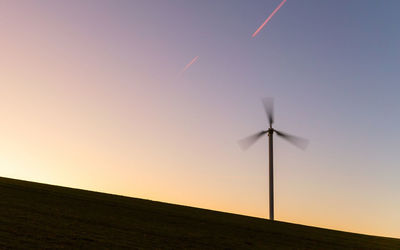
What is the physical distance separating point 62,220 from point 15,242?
607 cm

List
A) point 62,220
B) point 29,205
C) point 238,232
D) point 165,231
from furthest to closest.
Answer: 1. point 238,232
2. point 29,205
3. point 165,231
4. point 62,220

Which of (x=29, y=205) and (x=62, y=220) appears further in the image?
(x=29, y=205)

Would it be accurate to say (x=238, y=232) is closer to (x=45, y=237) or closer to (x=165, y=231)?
(x=165, y=231)

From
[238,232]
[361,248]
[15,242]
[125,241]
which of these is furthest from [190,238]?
[361,248]

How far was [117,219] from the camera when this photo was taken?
79.3 ft

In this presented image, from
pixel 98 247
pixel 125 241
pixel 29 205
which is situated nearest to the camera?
pixel 98 247

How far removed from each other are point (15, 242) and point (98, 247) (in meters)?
3.05

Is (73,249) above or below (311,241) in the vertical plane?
below

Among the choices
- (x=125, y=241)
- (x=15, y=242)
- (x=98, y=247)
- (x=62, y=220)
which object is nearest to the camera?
(x=15, y=242)

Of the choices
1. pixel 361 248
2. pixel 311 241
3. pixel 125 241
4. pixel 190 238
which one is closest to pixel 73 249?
pixel 125 241

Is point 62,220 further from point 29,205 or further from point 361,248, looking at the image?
point 361,248

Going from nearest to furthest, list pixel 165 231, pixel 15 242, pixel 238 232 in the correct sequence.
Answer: pixel 15 242 → pixel 165 231 → pixel 238 232

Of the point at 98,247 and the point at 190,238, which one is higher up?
the point at 190,238

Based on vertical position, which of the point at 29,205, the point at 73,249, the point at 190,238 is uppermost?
the point at 29,205
